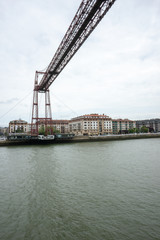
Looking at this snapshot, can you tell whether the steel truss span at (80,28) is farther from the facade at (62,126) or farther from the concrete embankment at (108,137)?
the facade at (62,126)

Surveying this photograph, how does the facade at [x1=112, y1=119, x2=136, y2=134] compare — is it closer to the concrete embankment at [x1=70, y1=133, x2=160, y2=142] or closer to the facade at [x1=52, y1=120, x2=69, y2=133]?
the facade at [x1=52, y1=120, x2=69, y2=133]

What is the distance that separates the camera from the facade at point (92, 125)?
65.7 meters

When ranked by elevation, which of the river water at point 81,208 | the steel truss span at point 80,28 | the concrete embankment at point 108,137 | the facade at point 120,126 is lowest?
the river water at point 81,208

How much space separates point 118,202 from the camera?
4.80 m

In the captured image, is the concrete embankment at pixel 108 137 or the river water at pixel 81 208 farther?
the concrete embankment at pixel 108 137

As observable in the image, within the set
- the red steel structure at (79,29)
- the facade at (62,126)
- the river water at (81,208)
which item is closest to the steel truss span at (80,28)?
the red steel structure at (79,29)

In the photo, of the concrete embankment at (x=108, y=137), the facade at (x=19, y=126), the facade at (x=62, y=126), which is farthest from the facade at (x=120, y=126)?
the facade at (x=19, y=126)

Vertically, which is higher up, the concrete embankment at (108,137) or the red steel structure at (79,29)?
the red steel structure at (79,29)

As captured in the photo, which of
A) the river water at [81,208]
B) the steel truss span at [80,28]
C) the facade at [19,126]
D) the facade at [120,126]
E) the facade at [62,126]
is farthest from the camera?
the facade at [62,126]

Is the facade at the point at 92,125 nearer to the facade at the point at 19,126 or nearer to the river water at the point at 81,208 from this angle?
the facade at the point at 19,126

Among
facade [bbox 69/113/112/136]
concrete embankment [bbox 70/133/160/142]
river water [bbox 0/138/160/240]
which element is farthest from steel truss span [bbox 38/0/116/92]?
facade [bbox 69/113/112/136]

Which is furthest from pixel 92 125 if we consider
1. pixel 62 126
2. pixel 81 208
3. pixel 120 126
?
pixel 81 208

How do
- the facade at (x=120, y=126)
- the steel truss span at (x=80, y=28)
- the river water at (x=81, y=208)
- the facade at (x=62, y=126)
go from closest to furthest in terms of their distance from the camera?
the river water at (x=81, y=208), the steel truss span at (x=80, y=28), the facade at (x=120, y=126), the facade at (x=62, y=126)

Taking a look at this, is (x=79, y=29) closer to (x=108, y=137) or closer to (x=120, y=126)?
(x=108, y=137)
